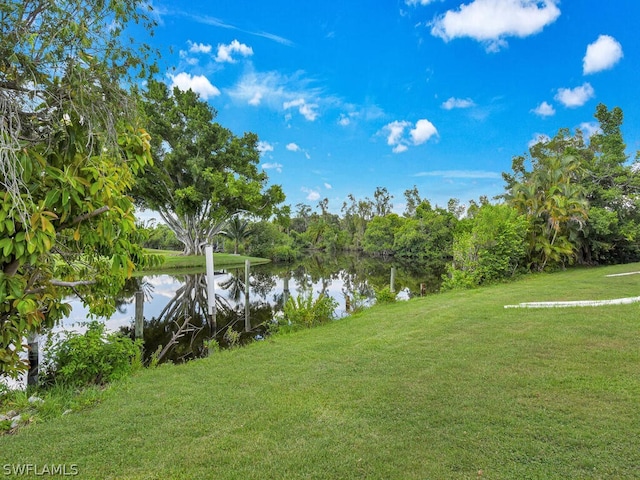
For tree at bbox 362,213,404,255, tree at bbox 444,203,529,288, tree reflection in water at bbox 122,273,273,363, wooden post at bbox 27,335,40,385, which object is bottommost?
tree reflection in water at bbox 122,273,273,363

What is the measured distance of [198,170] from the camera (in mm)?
23328

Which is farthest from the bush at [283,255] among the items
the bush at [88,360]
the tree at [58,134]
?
the tree at [58,134]

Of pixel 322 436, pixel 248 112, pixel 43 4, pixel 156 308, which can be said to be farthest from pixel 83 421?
pixel 248 112

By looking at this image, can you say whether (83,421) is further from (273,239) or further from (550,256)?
(273,239)

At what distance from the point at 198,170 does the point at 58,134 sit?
23.0 m

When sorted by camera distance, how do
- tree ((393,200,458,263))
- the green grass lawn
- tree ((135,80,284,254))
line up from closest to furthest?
the green grass lawn → tree ((135,80,284,254)) → tree ((393,200,458,263))

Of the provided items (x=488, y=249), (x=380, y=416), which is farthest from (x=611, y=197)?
(x=380, y=416)

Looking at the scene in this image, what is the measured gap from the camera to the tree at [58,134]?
1.67m

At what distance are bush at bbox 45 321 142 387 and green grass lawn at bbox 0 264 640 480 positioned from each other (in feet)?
1.42

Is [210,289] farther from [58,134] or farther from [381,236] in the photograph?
[381,236]

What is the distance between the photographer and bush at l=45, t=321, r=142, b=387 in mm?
4859

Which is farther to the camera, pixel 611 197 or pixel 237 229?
pixel 237 229

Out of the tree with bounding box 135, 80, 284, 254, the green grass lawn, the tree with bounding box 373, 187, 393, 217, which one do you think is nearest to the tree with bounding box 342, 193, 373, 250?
the tree with bounding box 373, 187, 393, 217

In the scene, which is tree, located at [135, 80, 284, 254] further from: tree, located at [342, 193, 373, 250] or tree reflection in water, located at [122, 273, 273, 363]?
tree, located at [342, 193, 373, 250]
